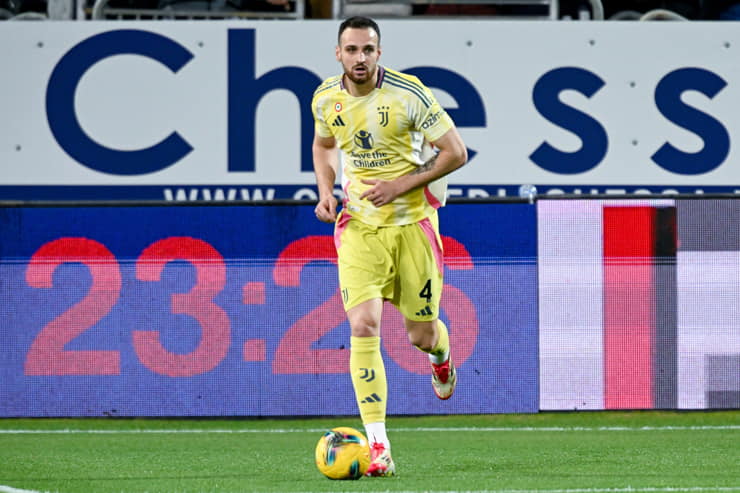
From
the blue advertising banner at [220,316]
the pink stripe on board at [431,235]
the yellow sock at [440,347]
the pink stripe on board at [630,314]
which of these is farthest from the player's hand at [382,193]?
the pink stripe on board at [630,314]

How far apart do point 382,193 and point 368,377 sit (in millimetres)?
805

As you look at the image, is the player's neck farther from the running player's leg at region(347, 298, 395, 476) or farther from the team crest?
the running player's leg at region(347, 298, 395, 476)

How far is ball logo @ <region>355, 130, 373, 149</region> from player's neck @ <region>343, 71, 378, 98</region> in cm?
17

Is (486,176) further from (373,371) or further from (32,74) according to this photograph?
(373,371)

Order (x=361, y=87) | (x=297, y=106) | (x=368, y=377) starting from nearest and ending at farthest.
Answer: (x=368, y=377)
(x=361, y=87)
(x=297, y=106)

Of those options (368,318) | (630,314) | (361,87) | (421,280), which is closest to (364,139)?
(361,87)

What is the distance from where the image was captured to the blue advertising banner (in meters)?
9.26

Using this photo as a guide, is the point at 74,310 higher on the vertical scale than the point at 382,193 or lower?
lower

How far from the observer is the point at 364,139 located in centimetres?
644

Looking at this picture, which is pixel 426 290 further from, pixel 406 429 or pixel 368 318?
pixel 406 429

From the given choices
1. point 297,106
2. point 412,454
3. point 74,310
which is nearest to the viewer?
point 412,454

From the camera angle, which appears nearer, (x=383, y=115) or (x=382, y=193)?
(x=382, y=193)

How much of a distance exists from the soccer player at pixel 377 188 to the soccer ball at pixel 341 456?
0.25 m

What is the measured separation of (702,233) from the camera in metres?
9.34
